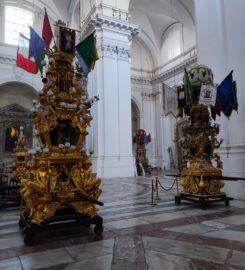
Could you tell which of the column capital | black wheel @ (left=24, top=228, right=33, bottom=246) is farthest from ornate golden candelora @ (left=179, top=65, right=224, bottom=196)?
the column capital

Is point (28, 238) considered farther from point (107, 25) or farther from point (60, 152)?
point (107, 25)

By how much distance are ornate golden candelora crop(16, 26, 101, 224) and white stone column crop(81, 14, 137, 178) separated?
10005 mm

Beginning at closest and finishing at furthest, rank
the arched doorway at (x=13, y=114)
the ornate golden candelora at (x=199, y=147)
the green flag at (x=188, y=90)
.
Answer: the ornate golden candelora at (x=199, y=147)
the green flag at (x=188, y=90)
the arched doorway at (x=13, y=114)

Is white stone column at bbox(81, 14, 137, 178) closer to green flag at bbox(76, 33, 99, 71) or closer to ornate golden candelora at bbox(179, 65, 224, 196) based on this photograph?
ornate golden candelora at bbox(179, 65, 224, 196)

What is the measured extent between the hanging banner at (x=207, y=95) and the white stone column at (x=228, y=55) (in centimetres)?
111

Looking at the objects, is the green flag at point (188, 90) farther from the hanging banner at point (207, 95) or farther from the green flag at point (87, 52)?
the green flag at point (87, 52)

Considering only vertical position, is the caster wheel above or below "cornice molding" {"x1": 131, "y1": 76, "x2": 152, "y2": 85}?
below

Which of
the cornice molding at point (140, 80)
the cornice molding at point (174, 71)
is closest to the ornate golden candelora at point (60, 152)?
the cornice molding at point (174, 71)

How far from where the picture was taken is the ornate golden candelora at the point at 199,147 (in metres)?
5.63

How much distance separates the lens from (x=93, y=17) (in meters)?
14.7

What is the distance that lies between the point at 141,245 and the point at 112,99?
40.7ft

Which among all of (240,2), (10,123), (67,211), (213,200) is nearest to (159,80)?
(10,123)

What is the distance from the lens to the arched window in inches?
826

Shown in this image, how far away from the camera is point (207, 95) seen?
575cm
